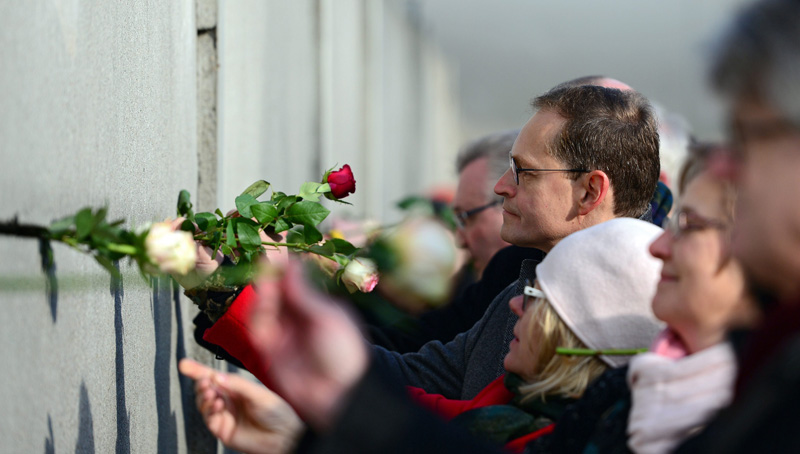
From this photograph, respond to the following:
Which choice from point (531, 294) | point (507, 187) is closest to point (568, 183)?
point (507, 187)

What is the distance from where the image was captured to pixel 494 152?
4004 millimetres

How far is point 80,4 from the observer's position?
1633mm

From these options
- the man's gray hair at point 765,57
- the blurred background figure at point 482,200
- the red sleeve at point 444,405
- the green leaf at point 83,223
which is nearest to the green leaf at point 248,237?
the red sleeve at point 444,405

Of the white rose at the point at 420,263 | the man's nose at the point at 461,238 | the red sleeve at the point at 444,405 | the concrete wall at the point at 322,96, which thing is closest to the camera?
the white rose at the point at 420,263

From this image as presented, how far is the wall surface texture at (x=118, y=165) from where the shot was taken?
1.34 m

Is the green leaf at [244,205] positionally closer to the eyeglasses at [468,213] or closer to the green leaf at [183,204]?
the green leaf at [183,204]

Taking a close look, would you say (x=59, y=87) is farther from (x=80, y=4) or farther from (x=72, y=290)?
(x=72, y=290)

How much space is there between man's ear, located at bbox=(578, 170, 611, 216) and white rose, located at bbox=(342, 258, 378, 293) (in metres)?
0.73

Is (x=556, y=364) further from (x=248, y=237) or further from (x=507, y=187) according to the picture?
(x=507, y=187)

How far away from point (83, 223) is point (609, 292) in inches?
37.5

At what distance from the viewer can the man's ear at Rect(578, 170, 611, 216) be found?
2469 mm

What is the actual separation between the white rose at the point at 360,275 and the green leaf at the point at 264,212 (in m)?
0.23

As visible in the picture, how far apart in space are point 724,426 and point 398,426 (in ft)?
1.27

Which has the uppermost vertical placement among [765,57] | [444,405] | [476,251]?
[765,57]
